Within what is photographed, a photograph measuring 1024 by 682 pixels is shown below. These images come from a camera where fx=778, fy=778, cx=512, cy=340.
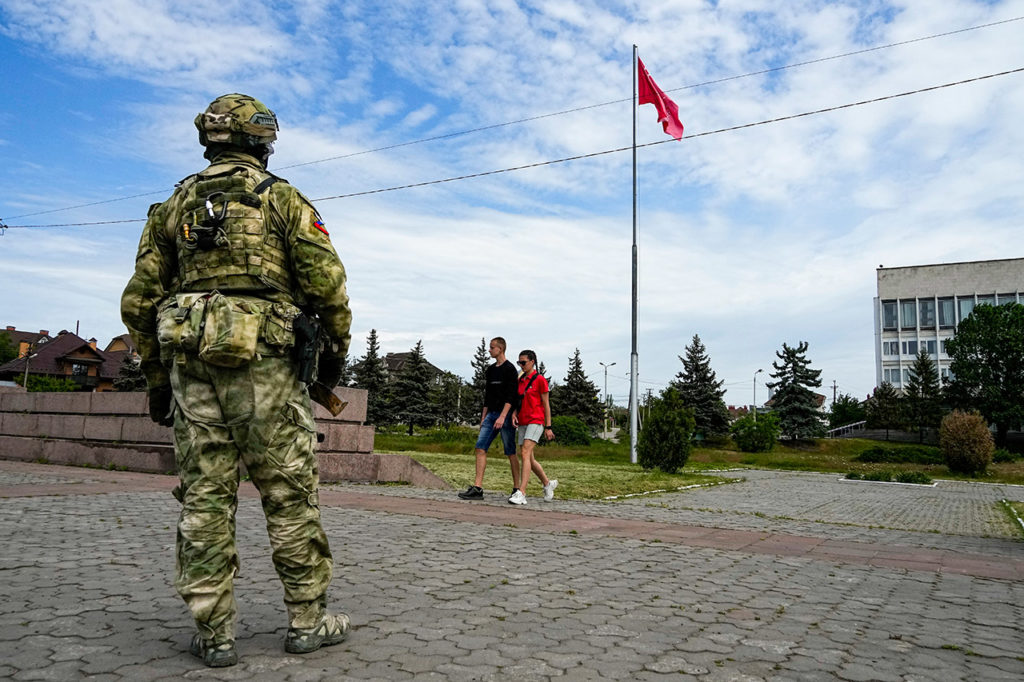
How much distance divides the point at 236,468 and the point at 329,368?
585 millimetres

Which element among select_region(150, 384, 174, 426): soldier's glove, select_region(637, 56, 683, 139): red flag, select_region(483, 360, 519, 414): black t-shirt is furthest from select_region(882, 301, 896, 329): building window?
select_region(150, 384, 174, 426): soldier's glove

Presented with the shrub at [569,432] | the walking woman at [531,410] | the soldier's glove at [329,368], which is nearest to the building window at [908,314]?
the shrub at [569,432]

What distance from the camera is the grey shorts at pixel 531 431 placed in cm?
894

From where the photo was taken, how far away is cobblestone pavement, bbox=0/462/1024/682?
296cm

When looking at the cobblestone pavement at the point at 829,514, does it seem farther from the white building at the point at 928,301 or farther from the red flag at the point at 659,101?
the white building at the point at 928,301

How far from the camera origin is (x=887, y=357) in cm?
7769

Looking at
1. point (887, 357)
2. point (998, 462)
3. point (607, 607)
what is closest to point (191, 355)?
point (607, 607)

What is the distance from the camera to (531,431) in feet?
29.4

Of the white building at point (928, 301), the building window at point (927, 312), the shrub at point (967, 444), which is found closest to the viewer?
the shrub at point (967, 444)

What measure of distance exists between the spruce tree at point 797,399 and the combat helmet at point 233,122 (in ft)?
187

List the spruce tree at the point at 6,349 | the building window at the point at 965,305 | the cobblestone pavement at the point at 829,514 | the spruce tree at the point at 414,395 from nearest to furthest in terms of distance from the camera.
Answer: the cobblestone pavement at the point at 829,514
the spruce tree at the point at 414,395
the building window at the point at 965,305
the spruce tree at the point at 6,349

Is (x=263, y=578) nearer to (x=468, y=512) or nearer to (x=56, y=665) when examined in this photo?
(x=56, y=665)

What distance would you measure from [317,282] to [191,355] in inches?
21.7

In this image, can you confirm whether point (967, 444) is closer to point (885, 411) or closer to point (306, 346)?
point (306, 346)
